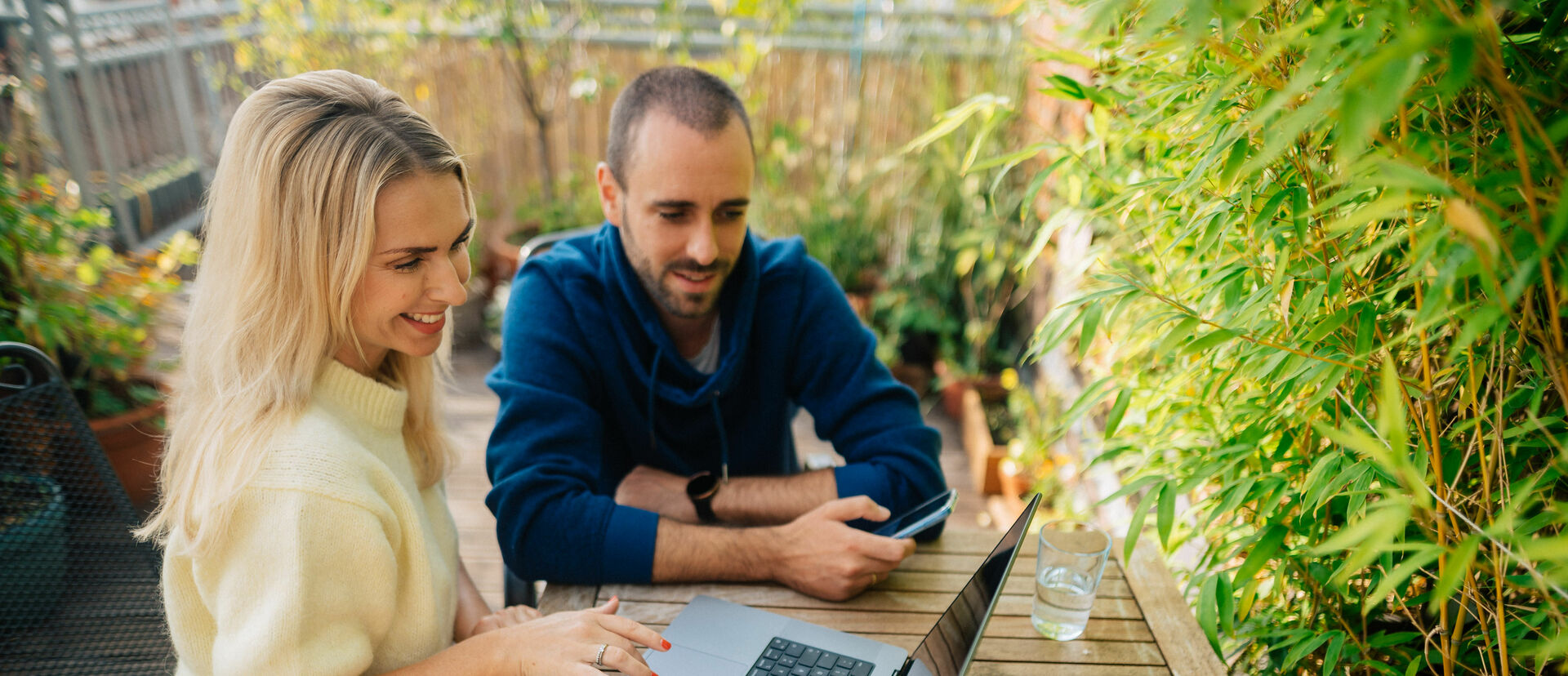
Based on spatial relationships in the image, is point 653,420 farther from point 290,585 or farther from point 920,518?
point 290,585

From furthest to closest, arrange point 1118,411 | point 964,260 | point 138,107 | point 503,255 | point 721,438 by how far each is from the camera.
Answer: point 138,107
point 503,255
point 964,260
point 721,438
point 1118,411

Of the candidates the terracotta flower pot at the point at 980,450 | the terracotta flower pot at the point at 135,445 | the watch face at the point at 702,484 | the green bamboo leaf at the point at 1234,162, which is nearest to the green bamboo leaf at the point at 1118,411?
the green bamboo leaf at the point at 1234,162

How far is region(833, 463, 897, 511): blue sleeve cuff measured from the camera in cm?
150

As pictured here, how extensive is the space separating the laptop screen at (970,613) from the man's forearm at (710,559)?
0.36 metres

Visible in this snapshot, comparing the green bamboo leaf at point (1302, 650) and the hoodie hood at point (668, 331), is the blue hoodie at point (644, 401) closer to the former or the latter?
the hoodie hood at point (668, 331)

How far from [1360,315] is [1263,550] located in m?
0.30

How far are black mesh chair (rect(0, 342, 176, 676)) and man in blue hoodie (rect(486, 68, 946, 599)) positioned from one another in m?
0.60

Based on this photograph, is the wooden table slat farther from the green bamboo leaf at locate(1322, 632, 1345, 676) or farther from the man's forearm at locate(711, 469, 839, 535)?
the man's forearm at locate(711, 469, 839, 535)

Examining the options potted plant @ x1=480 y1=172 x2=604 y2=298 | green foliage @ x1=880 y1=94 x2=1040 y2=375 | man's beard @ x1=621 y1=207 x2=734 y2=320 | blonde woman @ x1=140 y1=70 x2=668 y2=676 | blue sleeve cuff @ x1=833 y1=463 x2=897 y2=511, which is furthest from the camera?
potted plant @ x1=480 y1=172 x2=604 y2=298

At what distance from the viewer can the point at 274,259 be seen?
3.41 ft

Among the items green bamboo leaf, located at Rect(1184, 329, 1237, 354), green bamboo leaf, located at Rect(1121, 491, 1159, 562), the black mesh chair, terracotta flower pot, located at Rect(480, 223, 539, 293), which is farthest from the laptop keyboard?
terracotta flower pot, located at Rect(480, 223, 539, 293)

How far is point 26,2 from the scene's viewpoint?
2.92 m

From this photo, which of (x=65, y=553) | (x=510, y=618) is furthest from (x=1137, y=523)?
(x=65, y=553)

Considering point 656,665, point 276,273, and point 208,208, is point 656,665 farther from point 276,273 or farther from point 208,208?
point 208,208
